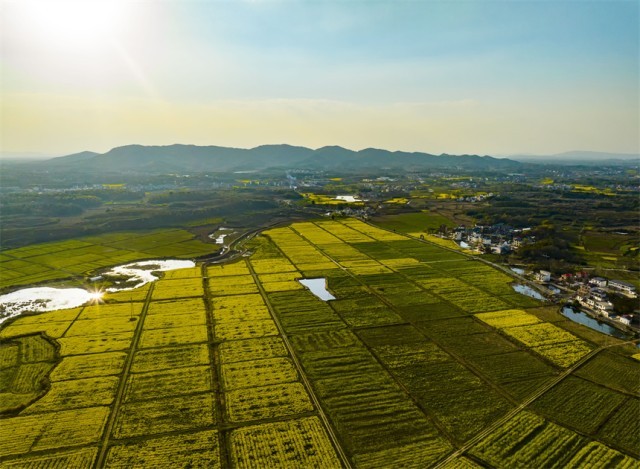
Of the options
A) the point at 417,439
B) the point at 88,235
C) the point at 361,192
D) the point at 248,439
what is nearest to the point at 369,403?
the point at 417,439

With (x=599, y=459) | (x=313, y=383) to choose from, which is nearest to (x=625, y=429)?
(x=599, y=459)

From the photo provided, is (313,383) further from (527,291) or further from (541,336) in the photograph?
(527,291)

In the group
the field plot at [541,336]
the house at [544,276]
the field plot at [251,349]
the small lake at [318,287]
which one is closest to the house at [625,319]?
the field plot at [541,336]

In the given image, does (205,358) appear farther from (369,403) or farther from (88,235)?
(88,235)

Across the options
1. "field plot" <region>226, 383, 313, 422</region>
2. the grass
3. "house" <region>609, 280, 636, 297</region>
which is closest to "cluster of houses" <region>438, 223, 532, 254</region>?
the grass

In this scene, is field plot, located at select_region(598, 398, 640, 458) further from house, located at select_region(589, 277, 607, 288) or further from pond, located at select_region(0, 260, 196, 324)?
pond, located at select_region(0, 260, 196, 324)

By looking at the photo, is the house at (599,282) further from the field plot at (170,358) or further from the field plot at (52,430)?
the field plot at (52,430)
